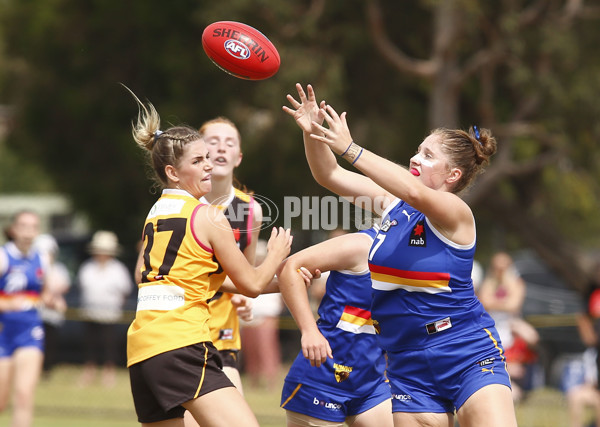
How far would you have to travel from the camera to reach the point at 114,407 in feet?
37.2

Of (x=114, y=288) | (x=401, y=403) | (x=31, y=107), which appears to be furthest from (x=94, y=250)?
(x=401, y=403)

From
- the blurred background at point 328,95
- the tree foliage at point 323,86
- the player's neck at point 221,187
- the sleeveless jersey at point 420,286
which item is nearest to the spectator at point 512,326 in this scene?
the blurred background at point 328,95

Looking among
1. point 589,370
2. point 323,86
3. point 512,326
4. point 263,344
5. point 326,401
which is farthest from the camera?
point 323,86

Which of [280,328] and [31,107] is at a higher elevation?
[31,107]

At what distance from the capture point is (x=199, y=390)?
3932mm

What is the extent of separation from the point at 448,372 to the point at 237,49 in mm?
2113

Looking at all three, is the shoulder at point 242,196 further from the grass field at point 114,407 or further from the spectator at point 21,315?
the grass field at point 114,407

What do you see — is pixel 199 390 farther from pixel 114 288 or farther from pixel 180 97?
pixel 180 97

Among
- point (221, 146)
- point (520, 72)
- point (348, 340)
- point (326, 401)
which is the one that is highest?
point (520, 72)

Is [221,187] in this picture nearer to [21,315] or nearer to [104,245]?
[21,315]

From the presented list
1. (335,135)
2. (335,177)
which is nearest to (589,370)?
(335,177)

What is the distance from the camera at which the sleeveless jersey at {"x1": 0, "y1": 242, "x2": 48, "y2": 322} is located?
780 centimetres

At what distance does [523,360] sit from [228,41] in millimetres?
6317

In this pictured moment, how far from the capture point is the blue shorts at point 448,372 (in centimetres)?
419
